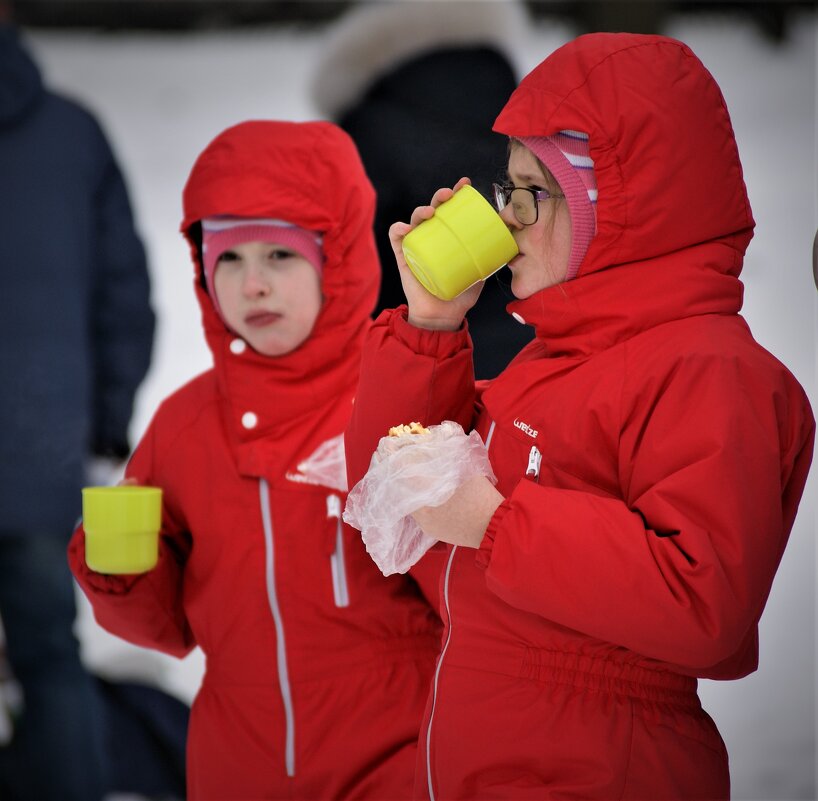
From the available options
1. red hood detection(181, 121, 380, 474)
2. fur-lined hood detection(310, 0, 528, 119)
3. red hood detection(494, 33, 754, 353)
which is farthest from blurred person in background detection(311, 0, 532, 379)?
red hood detection(494, 33, 754, 353)

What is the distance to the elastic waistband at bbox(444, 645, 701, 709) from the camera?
1.18m

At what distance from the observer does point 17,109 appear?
2.40 m

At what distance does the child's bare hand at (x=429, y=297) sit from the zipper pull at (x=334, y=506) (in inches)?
15.7

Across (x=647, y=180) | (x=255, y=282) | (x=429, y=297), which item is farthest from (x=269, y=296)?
(x=647, y=180)

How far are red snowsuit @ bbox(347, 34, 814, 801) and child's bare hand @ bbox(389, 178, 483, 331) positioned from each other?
2cm

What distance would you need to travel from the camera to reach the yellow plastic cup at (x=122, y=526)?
146 centimetres

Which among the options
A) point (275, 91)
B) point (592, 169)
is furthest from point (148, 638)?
point (275, 91)

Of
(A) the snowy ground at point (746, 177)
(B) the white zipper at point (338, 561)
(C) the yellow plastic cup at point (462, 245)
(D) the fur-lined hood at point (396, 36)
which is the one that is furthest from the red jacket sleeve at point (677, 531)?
(D) the fur-lined hood at point (396, 36)

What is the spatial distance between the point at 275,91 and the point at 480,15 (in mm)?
1306

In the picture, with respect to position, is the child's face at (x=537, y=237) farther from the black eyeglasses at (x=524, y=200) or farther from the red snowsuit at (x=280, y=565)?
the red snowsuit at (x=280, y=565)

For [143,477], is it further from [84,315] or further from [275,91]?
[275,91]

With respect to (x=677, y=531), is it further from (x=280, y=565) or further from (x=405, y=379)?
(x=280, y=565)

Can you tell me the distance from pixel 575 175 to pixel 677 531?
39 cm

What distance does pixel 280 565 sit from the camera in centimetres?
158
